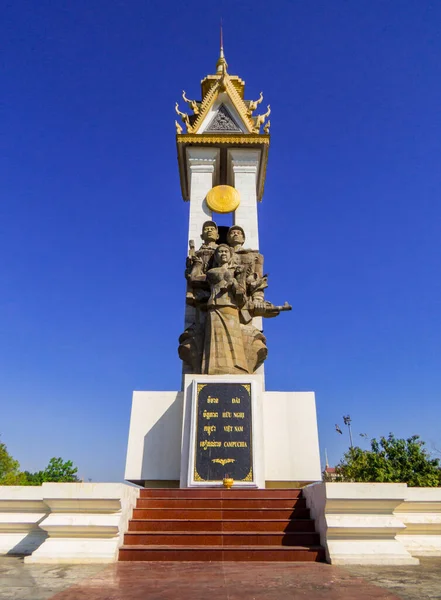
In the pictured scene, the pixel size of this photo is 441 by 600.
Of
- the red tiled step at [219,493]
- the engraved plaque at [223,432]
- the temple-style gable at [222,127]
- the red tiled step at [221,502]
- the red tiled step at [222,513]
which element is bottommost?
the red tiled step at [222,513]

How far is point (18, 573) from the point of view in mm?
3111

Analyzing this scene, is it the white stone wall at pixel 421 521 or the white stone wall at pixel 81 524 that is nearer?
the white stone wall at pixel 81 524

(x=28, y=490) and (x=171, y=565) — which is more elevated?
(x=28, y=490)

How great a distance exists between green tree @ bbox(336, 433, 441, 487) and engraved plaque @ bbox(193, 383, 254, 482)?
51.1 feet

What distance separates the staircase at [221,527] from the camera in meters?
3.63

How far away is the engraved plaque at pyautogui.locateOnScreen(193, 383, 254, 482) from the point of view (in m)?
5.88

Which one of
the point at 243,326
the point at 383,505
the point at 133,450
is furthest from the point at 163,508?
the point at 243,326

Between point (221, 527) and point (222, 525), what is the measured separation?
0.07ft

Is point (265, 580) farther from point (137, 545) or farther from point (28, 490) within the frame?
point (28, 490)

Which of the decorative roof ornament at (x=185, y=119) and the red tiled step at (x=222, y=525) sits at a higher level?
the decorative roof ornament at (x=185, y=119)

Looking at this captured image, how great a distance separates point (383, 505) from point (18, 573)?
3010mm

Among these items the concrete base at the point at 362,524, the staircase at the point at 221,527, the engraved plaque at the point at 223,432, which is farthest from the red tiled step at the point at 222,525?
the engraved plaque at the point at 223,432

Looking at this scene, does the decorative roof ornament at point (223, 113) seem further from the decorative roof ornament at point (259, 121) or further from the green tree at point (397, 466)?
the green tree at point (397, 466)

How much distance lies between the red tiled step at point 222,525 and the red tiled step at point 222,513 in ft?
0.54
